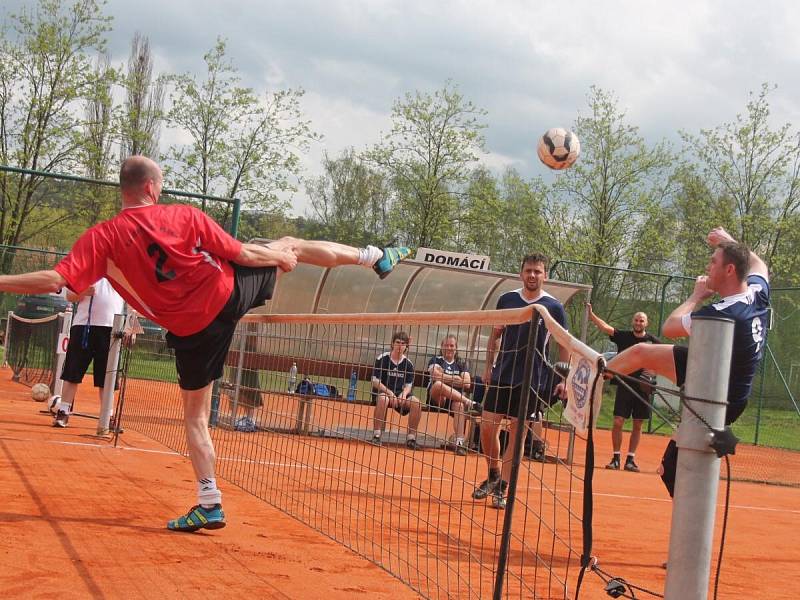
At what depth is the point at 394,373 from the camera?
213 inches

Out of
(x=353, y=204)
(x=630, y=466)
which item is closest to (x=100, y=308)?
(x=630, y=466)

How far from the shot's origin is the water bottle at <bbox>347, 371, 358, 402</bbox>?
584cm

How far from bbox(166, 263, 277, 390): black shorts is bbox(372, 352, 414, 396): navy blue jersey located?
84 centimetres

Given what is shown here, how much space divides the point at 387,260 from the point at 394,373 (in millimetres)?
1174

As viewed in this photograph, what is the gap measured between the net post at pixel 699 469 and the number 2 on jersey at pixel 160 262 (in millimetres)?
3521

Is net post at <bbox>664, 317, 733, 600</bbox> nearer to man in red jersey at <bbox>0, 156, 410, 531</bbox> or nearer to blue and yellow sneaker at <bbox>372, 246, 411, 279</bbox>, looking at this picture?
man in red jersey at <bbox>0, 156, 410, 531</bbox>

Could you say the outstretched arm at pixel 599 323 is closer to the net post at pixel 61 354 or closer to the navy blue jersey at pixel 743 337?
the net post at pixel 61 354

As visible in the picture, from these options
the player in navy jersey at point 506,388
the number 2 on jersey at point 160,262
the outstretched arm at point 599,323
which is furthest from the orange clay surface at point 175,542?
the outstretched arm at point 599,323

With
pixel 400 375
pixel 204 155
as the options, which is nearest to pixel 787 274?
pixel 204 155

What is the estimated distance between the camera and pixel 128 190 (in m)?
5.39

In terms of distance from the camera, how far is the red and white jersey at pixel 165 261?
502 centimetres

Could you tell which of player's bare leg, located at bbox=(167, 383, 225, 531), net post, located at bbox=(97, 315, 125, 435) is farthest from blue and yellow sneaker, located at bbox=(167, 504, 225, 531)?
net post, located at bbox=(97, 315, 125, 435)

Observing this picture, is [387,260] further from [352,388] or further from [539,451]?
[539,451]

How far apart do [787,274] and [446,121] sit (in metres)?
13.9
